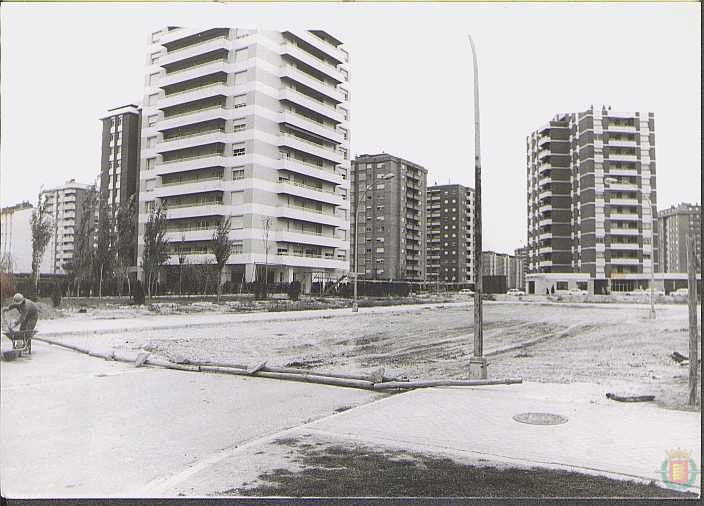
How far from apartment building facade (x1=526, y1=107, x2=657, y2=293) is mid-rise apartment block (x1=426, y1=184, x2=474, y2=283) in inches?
18.8

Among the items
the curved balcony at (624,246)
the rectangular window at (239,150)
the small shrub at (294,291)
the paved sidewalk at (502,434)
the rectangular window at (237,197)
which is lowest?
the paved sidewalk at (502,434)

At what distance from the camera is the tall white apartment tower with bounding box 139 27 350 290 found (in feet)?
12.1

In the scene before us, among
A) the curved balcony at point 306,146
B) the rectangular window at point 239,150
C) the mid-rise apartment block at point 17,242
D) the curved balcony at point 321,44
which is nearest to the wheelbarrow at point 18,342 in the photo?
the mid-rise apartment block at point 17,242

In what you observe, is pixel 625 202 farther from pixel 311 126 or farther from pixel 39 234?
pixel 39 234

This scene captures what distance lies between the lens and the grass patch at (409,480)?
2.86m

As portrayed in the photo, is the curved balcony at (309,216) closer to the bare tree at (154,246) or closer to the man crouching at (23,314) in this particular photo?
the bare tree at (154,246)

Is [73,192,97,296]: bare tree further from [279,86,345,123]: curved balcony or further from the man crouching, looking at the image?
[279,86,345,123]: curved balcony

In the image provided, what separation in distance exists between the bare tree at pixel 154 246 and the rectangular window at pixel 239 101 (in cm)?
91

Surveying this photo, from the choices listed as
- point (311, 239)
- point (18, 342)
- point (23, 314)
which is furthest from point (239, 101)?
point (18, 342)

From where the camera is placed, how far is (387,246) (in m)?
3.88

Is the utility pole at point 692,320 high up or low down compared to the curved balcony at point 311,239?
down

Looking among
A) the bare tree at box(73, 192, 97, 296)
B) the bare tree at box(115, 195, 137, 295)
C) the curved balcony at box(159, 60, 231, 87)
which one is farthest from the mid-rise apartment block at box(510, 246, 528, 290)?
the bare tree at box(73, 192, 97, 296)

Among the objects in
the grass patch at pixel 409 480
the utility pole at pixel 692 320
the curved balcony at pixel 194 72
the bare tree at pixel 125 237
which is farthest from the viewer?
the curved balcony at pixel 194 72

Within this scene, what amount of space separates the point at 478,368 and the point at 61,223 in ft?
10.2
